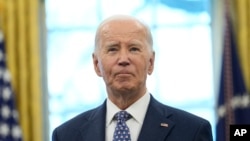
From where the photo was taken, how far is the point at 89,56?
5.32 metres

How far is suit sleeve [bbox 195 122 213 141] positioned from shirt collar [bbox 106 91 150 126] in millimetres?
256

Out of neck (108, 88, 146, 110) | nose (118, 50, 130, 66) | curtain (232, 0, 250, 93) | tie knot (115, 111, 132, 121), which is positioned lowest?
tie knot (115, 111, 132, 121)

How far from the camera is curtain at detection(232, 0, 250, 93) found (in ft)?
16.4

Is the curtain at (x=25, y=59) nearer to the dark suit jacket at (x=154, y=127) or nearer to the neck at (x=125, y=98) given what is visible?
the dark suit jacket at (x=154, y=127)

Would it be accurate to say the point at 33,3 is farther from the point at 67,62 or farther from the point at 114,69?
the point at 114,69

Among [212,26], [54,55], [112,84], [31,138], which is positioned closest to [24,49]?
[54,55]

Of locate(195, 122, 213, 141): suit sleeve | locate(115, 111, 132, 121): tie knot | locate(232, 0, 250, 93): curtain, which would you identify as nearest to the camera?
locate(195, 122, 213, 141): suit sleeve

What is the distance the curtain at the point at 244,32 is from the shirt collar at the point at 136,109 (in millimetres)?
2359

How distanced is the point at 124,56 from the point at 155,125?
31 cm

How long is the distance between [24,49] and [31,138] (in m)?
0.70

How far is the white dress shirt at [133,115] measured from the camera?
2682 mm

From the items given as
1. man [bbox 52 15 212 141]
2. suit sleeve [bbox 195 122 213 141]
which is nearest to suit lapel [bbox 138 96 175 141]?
man [bbox 52 15 212 141]

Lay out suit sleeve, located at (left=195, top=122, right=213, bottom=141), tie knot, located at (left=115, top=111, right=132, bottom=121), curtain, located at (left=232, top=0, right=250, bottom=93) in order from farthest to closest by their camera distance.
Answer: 1. curtain, located at (left=232, top=0, right=250, bottom=93)
2. tie knot, located at (left=115, top=111, right=132, bottom=121)
3. suit sleeve, located at (left=195, top=122, right=213, bottom=141)

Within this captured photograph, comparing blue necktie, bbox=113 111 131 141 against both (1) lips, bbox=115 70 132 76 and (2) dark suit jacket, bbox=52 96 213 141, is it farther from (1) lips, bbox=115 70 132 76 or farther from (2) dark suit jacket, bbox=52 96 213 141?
(1) lips, bbox=115 70 132 76
